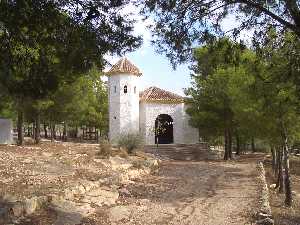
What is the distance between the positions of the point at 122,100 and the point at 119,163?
1919cm

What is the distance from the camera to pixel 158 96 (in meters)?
45.4

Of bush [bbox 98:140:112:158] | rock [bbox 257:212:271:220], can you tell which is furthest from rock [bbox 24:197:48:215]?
bush [bbox 98:140:112:158]

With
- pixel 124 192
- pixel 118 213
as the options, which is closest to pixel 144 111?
pixel 124 192

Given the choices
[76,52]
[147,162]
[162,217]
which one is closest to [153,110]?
[147,162]

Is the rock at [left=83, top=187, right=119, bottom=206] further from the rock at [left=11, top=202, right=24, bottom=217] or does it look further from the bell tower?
the bell tower

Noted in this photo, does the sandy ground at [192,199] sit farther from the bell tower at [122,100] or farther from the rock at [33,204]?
the bell tower at [122,100]

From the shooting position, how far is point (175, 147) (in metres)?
39.7

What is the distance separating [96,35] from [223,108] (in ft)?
88.6

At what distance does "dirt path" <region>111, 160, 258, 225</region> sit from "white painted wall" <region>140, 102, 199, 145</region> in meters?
18.3

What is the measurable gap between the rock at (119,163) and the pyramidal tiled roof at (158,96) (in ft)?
63.1

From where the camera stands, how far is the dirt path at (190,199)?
44.6 ft

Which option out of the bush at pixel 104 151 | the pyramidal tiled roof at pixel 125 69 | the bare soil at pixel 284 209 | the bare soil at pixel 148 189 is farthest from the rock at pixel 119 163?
the pyramidal tiled roof at pixel 125 69

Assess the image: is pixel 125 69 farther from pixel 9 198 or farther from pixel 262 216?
pixel 9 198

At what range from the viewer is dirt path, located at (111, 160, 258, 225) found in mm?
13594
